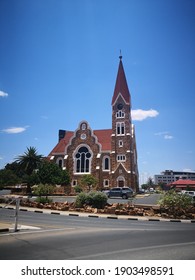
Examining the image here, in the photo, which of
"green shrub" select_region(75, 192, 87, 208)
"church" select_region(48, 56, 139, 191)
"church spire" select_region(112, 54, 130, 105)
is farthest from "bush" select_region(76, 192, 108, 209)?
"church spire" select_region(112, 54, 130, 105)

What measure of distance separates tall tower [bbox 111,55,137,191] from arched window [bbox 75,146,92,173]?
554 centimetres

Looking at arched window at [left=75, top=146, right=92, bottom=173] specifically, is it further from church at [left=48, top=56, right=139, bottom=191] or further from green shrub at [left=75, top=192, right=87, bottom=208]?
green shrub at [left=75, top=192, right=87, bottom=208]

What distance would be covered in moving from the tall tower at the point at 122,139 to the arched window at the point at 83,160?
5.54 meters

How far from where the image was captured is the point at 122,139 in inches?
1895

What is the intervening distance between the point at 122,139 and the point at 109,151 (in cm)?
349

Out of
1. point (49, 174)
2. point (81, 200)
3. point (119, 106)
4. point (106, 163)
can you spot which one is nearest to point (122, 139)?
point (106, 163)

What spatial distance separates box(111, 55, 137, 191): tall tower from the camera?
148ft

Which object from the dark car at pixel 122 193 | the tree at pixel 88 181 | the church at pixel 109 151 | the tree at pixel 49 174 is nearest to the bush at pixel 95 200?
the dark car at pixel 122 193

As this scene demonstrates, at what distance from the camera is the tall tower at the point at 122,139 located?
148ft

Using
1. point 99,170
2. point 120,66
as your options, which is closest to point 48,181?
point 99,170
